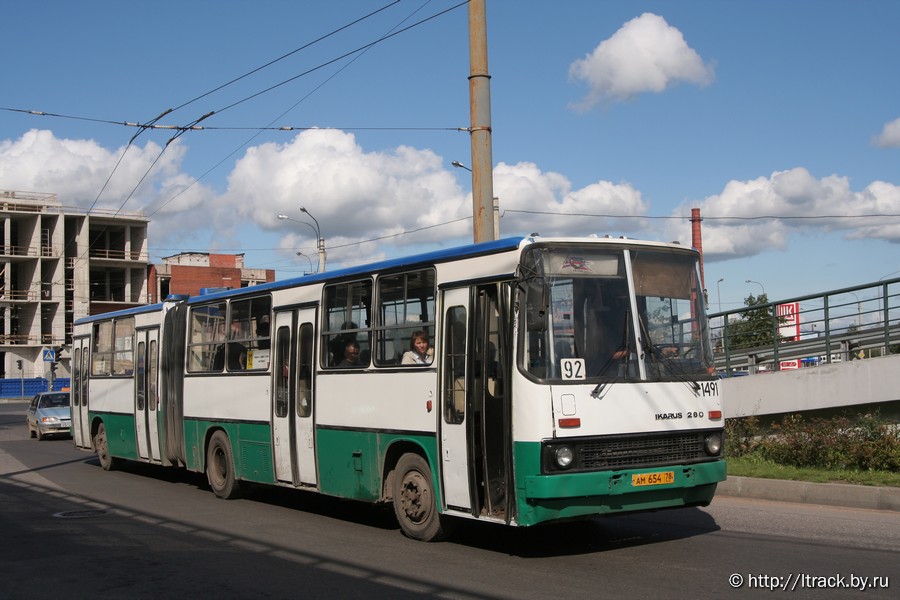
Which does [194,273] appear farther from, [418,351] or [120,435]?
[418,351]

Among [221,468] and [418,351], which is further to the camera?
[221,468]

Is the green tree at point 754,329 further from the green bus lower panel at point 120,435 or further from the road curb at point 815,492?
the green bus lower panel at point 120,435

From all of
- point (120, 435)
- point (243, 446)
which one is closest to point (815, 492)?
point (243, 446)

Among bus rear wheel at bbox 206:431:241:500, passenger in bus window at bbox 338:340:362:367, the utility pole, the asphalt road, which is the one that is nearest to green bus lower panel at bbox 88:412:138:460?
bus rear wheel at bbox 206:431:241:500

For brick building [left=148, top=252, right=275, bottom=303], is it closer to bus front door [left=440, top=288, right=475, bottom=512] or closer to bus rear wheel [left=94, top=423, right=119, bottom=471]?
A: bus rear wheel [left=94, top=423, right=119, bottom=471]

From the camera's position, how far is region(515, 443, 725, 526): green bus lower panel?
8.59 meters

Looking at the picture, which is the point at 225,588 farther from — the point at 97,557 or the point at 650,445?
the point at 650,445

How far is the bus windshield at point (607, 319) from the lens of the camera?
8891 mm

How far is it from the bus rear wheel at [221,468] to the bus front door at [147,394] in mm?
2424

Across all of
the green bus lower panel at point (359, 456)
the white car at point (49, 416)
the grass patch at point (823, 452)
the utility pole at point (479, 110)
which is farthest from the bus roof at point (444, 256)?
the white car at point (49, 416)

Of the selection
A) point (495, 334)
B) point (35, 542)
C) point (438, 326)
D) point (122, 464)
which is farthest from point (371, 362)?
point (122, 464)

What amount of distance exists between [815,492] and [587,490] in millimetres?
4883

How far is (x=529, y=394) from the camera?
8.73 m

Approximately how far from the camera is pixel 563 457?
28.4 feet
